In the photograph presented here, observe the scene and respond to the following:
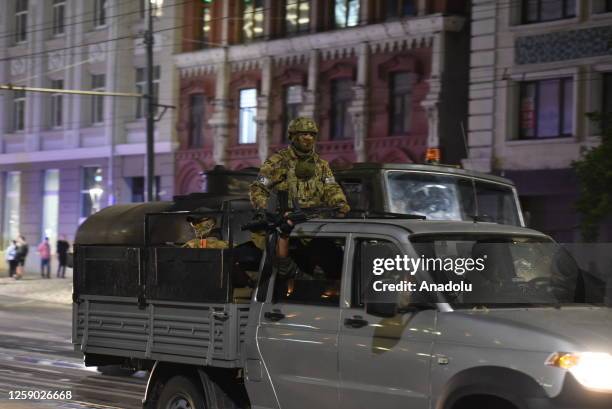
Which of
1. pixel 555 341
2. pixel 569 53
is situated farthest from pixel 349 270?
pixel 569 53

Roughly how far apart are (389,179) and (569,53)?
15.8 metres

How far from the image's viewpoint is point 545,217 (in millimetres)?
28688

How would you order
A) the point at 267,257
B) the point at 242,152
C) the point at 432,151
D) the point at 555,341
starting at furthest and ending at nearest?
the point at 242,152
the point at 432,151
the point at 267,257
the point at 555,341

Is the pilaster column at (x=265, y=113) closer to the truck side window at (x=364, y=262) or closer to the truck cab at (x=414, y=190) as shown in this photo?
the truck cab at (x=414, y=190)

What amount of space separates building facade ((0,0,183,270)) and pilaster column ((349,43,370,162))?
29.6ft

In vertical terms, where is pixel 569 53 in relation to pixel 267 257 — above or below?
above

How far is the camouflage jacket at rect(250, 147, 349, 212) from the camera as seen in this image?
28.9 feet

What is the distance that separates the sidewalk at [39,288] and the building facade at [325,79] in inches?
218

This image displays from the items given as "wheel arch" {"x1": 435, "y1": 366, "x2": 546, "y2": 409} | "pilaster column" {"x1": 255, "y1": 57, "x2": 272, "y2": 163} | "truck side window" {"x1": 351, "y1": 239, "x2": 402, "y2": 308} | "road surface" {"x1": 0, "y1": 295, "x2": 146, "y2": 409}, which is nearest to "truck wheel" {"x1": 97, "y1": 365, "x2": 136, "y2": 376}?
"road surface" {"x1": 0, "y1": 295, "x2": 146, "y2": 409}

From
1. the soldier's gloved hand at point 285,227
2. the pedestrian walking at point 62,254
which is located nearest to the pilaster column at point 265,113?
the pedestrian walking at point 62,254

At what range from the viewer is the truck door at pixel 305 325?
7723 millimetres

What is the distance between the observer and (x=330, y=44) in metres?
34.5

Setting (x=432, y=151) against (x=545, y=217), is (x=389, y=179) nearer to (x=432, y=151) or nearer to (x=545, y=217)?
(x=432, y=151)

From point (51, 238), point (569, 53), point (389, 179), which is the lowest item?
point (51, 238)
